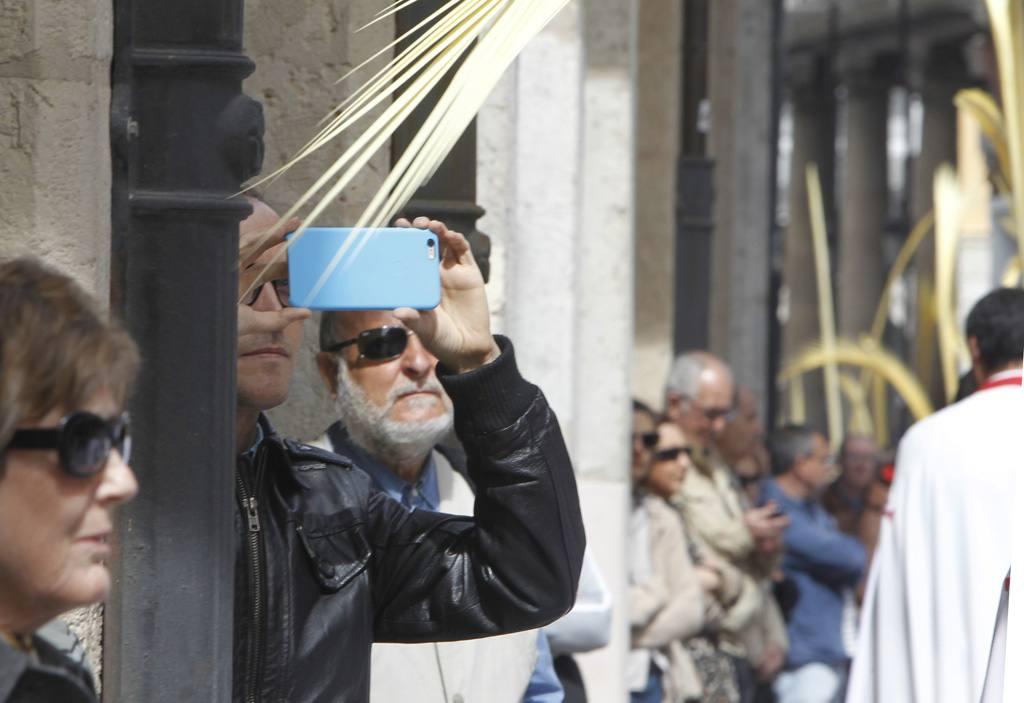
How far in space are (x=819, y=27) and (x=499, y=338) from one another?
1204 inches

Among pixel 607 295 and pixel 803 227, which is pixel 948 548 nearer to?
pixel 607 295

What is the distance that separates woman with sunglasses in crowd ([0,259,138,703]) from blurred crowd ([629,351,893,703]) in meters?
4.94

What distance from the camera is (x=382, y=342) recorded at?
4039 mm

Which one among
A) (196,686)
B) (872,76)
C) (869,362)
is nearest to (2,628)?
(196,686)

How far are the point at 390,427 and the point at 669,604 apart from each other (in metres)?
3.25

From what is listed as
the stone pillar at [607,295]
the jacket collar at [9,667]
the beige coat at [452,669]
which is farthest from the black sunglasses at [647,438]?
the jacket collar at [9,667]

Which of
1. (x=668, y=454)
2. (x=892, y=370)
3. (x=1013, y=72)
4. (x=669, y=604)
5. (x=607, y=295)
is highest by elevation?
(x=1013, y=72)

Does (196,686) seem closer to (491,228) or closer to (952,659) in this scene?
(491,228)

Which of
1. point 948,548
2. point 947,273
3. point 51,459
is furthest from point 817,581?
point 51,459

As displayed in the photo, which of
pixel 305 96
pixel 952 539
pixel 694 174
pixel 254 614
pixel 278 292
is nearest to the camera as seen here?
pixel 254 614

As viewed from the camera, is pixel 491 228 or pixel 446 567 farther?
pixel 491 228

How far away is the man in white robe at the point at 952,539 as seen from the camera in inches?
208

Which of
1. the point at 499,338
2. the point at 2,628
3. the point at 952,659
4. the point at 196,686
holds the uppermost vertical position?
the point at 499,338

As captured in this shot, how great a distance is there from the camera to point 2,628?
2.03 metres
